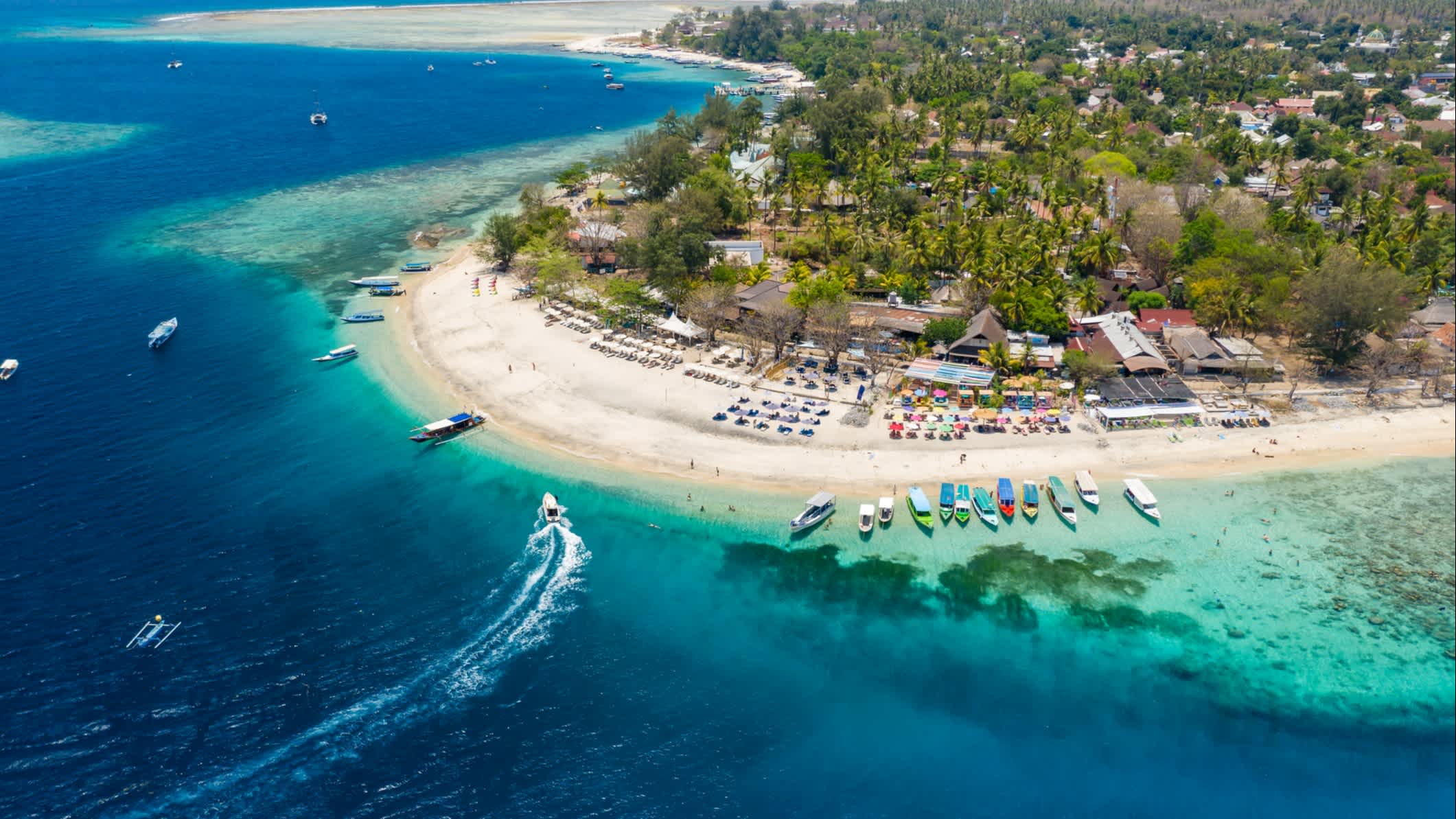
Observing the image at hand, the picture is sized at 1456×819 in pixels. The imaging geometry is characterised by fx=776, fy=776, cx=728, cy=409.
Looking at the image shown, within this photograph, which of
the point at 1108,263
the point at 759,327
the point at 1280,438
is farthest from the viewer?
the point at 1108,263

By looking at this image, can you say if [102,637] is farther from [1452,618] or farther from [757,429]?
[1452,618]

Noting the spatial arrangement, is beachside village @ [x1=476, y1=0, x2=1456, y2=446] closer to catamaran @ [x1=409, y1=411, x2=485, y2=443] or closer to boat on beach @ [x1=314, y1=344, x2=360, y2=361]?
catamaran @ [x1=409, y1=411, x2=485, y2=443]

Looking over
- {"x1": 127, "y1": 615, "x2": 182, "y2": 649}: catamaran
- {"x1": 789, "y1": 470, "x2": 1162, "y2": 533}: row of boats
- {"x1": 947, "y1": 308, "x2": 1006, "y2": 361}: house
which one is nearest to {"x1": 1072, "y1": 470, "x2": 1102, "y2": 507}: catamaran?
{"x1": 789, "y1": 470, "x2": 1162, "y2": 533}: row of boats

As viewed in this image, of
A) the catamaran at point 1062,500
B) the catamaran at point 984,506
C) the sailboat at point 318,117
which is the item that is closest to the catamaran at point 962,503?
the catamaran at point 984,506

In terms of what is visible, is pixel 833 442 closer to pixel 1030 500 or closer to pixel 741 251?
pixel 1030 500

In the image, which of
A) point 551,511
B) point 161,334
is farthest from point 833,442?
point 161,334

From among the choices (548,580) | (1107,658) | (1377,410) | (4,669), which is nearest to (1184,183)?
(1377,410)
